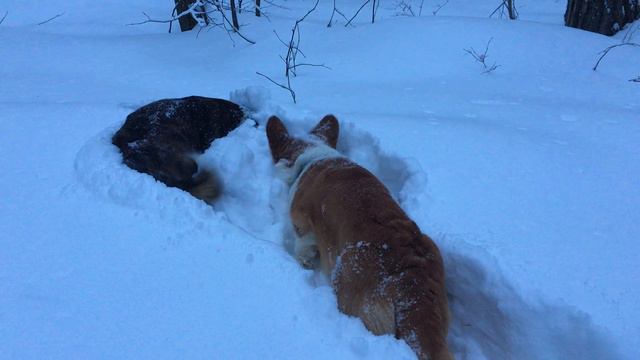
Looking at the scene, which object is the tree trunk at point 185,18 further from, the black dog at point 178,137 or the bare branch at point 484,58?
the bare branch at point 484,58

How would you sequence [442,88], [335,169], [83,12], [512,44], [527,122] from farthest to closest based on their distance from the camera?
[83,12], [512,44], [442,88], [527,122], [335,169]

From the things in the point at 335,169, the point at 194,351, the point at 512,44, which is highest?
the point at 512,44

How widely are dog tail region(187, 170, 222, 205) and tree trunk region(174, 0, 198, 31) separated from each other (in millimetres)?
4087

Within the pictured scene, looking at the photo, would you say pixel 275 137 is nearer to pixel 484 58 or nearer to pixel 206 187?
pixel 206 187

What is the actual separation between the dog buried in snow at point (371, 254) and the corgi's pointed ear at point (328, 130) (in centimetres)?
49

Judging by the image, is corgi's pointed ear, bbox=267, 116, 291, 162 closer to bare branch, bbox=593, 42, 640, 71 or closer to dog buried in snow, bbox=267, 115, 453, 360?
dog buried in snow, bbox=267, 115, 453, 360

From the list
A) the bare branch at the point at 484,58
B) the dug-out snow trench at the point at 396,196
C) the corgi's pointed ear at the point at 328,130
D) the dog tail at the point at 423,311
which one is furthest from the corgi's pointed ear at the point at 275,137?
the bare branch at the point at 484,58

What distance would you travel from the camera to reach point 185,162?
3094 mm

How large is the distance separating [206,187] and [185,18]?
4.31m

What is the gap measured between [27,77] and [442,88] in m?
4.12

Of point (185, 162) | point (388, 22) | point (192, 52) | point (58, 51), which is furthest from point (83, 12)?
point (185, 162)

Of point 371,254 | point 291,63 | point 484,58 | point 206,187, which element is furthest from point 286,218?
point 484,58

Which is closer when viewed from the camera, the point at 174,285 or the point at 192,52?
the point at 174,285

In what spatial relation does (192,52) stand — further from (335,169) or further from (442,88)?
(335,169)
